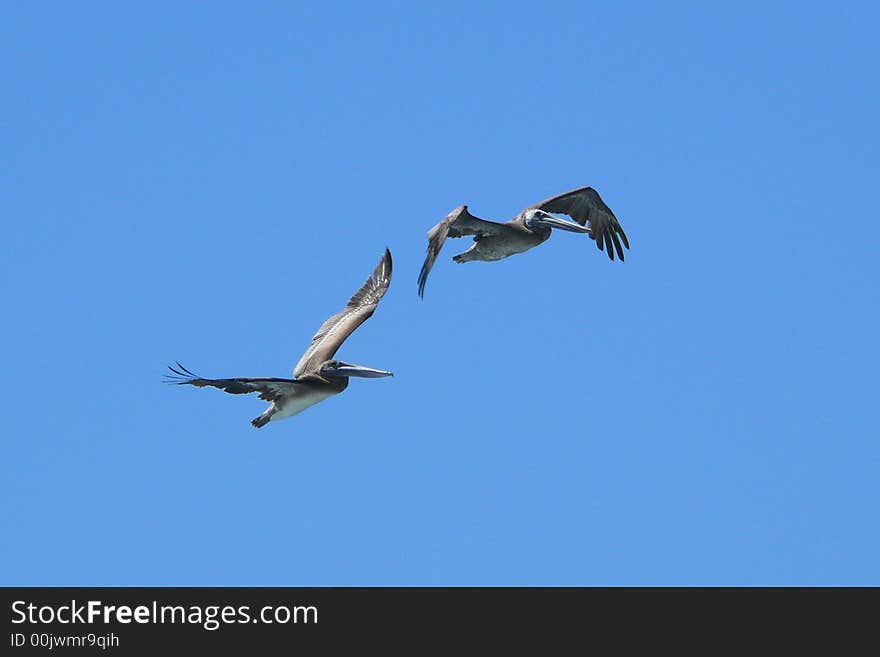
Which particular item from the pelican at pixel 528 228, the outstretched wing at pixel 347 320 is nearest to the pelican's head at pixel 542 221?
the pelican at pixel 528 228

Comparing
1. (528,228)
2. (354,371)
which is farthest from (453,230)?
(354,371)

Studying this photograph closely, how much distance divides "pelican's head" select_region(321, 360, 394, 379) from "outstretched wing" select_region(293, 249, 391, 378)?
0.61 m

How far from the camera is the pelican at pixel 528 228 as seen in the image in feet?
96.0

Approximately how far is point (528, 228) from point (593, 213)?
3.15m

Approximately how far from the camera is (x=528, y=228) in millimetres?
31281

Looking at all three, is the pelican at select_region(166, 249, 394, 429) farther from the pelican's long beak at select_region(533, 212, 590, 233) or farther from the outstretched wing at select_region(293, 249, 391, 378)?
the pelican's long beak at select_region(533, 212, 590, 233)

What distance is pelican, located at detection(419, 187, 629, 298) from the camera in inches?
1152

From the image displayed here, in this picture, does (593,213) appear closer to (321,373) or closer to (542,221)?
(542,221)

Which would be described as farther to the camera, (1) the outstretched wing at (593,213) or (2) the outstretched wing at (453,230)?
(1) the outstretched wing at (593,213)

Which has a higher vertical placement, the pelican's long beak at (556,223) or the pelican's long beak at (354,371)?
the pelican's long beak at (556,223)

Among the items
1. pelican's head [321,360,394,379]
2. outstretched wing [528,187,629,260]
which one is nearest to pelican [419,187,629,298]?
outstretched wing [528,187,629,260]

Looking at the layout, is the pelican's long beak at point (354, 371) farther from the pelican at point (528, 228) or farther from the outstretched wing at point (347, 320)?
the pelican at point (528, 228)

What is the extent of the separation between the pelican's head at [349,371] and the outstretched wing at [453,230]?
4.61ft
